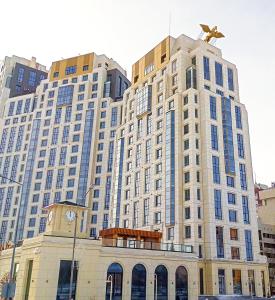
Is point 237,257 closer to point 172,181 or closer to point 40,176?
point 172,181

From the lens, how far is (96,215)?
3723 inches

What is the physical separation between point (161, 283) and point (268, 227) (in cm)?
6854

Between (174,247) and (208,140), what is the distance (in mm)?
24556

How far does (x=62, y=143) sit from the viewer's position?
10469cm

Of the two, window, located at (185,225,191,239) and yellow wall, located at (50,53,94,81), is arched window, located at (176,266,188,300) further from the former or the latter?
yellow wall, located at (50,53,94,81)

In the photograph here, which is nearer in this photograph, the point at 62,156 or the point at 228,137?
the point at 228,137

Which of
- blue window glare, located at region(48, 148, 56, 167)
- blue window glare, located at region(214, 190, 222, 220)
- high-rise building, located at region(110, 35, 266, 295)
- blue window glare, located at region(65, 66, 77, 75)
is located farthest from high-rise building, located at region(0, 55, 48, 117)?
blue window glare, located at region(214, 190, 222, 220)

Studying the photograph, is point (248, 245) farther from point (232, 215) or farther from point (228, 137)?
point (228, 137)

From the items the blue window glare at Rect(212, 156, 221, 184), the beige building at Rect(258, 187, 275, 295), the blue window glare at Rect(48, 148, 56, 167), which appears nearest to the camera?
the blue window glare at Rect(212, 156, 221, 184)

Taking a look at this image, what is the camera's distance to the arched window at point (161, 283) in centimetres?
4776

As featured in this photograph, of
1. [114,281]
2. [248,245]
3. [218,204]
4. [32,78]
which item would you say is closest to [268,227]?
[248,245]

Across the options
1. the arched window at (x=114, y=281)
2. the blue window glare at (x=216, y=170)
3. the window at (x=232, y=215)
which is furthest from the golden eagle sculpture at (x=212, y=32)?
the arched window at (x=114, y=281)

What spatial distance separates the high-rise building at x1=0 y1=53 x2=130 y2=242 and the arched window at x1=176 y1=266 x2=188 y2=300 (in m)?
44.6

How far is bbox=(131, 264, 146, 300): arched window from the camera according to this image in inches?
1821
